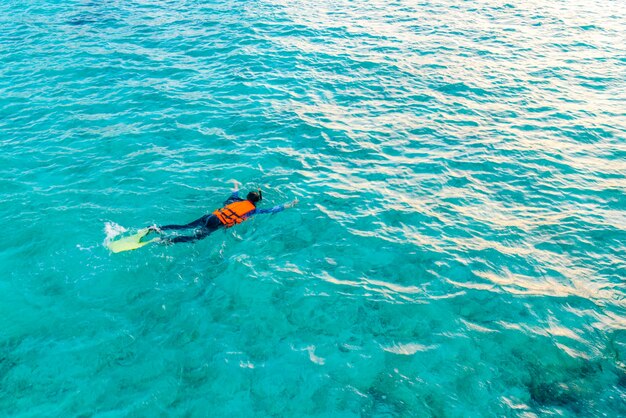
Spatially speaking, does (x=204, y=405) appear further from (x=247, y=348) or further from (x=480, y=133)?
(x=480, y=133)

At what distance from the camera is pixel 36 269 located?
44.7 ft

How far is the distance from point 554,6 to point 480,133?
2317 cm

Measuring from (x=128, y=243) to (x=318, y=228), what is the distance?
6307mm

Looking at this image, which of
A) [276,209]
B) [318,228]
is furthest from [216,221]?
[318,228]

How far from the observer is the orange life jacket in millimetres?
14742

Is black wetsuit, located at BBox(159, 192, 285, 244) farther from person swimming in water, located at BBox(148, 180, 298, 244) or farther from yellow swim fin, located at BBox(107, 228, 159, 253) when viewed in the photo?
yellow swim fin, located at BBox(107, 228, 159, 253)

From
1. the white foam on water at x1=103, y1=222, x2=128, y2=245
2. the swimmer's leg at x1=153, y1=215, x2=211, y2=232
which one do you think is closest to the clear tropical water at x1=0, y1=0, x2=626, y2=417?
the white foam on water at x1=103, y1=222, x2=128, y2=245

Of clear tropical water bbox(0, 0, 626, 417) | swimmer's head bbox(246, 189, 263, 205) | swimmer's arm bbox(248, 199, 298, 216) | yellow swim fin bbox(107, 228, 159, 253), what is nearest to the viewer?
clear tropical water bbox(0, 0, 626, 417)

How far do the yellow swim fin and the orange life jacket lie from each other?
2.23 metres

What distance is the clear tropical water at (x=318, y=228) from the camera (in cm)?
1089

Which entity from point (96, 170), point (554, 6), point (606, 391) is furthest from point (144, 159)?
point (554, 6)

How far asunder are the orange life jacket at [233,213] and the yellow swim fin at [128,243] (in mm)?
2233

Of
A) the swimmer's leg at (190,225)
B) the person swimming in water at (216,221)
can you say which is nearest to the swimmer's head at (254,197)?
the person swimming in water at (216,221)

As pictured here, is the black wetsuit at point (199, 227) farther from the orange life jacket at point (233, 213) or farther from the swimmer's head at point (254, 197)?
the swimmer's head at point (254, 197)
